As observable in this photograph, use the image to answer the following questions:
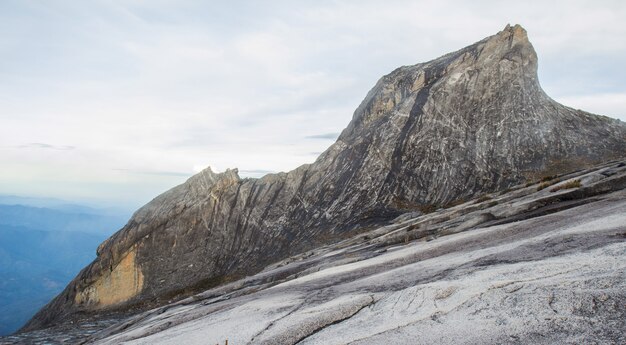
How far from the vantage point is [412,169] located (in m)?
49.6

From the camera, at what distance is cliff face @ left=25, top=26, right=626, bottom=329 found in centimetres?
4575

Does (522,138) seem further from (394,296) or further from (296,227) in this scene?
(394,296)

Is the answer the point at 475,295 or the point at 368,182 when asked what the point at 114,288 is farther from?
the point at 475,295

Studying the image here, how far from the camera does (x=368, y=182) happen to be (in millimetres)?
49656

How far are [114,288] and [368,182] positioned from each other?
119 ft

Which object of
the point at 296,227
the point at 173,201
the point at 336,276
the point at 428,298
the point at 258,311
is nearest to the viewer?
the point at 428,298

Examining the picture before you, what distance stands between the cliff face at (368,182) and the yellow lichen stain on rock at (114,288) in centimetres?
13

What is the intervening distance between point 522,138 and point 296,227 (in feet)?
110

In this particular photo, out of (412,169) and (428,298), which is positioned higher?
(412,169)

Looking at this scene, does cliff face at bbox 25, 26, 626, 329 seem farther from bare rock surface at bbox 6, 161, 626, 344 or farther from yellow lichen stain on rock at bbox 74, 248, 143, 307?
bare rock surface at bbox 6, 161, 626, 344

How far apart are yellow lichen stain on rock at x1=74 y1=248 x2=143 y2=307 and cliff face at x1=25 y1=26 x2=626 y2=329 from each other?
0.42 ft

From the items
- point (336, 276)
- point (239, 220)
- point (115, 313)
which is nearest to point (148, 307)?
point (115, 313)

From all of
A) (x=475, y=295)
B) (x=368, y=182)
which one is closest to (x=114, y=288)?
(x=368, y=182)

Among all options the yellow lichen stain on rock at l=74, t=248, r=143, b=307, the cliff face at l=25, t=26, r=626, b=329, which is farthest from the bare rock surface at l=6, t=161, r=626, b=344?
the yellow lichen stain on rock at l=74, t=248, r=143, b=307
